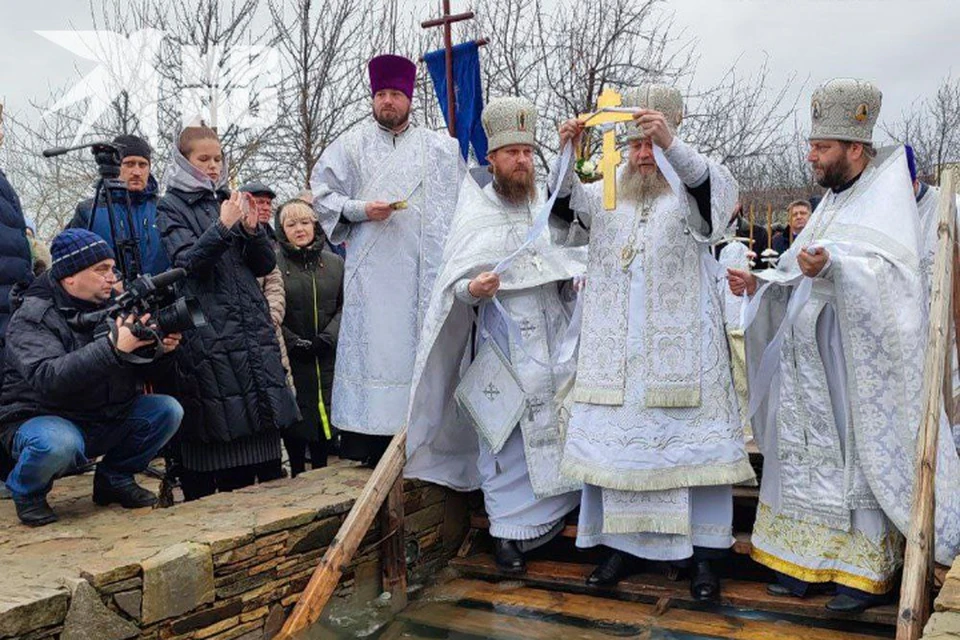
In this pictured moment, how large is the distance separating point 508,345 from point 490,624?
136 cm

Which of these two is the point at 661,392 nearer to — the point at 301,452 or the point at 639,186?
the point at 639,186

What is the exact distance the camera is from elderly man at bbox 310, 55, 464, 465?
5344 millimetres

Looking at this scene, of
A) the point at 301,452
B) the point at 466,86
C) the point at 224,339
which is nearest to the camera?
the point at 224,339

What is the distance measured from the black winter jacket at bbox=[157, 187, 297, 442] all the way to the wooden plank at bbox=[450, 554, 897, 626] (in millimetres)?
1303

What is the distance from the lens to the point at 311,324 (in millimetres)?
5902

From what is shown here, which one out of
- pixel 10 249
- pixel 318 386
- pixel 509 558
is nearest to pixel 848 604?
pixel 509 558

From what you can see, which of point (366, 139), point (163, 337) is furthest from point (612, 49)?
point (163, 337)

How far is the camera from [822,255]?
3.99m

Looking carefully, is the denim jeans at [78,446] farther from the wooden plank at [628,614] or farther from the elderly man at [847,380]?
the elderly man at [847,380]

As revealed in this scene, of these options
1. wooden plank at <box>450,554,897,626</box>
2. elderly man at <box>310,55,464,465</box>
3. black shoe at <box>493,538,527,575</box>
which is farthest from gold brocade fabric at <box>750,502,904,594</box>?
elderly man at <box>310,55,464,465</box>

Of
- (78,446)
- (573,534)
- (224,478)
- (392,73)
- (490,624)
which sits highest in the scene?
(392,73)

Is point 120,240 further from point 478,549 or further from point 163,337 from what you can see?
point 478,549

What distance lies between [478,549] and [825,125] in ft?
9.52

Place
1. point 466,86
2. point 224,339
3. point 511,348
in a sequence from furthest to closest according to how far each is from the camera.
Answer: point 466,86
point 511,348
point 224,339
